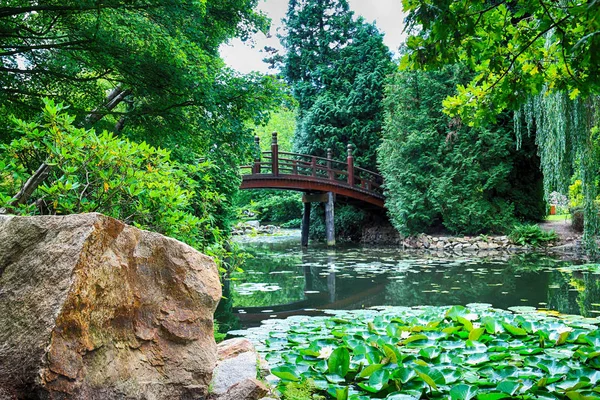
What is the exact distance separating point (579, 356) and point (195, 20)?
478cm

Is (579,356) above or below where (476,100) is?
below

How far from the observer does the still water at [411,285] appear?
19.0ft

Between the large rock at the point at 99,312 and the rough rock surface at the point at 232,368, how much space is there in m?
0.11

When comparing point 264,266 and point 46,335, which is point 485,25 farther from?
point 264,266

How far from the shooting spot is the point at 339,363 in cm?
284

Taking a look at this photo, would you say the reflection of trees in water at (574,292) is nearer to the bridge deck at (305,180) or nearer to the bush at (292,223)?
the bridge deck at (305,180)

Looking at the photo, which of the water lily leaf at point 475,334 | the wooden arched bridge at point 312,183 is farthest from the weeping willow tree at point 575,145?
the wooden arched bridge at point 312,183

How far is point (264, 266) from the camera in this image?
10898 mm

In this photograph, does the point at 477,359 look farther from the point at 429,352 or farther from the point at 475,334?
the point at 475,334

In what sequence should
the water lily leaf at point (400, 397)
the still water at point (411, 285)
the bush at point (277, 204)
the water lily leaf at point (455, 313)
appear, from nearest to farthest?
the water lily leaf at point (400, 397), the water lily leaf at point (455, 313), the still water at point (411, 285), the bush at point (277, 204)

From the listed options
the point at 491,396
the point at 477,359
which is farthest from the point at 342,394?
the point at 477,359

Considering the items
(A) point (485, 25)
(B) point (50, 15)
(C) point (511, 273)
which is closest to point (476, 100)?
(A) point (485, 25)

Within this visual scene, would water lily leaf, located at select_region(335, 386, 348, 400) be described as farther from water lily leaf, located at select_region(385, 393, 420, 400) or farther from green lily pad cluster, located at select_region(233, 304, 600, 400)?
water lily leaf, located at select_region(385, 393, 420, 400)

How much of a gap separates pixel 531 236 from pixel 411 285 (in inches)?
284
